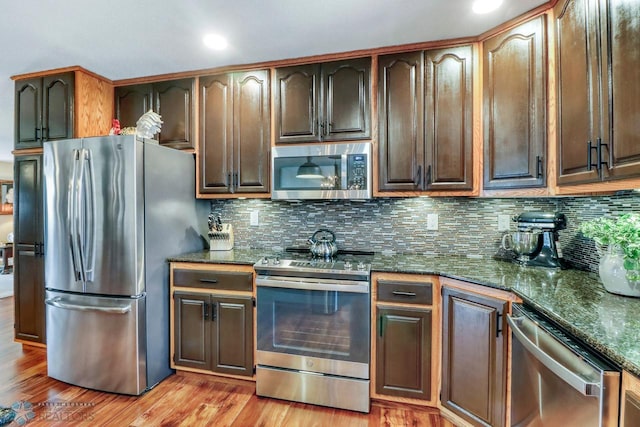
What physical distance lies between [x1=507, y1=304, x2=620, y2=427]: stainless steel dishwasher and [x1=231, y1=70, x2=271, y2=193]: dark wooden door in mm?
1867

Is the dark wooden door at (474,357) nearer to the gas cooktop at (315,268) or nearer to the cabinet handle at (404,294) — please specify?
the cabinet handle at (404,294)

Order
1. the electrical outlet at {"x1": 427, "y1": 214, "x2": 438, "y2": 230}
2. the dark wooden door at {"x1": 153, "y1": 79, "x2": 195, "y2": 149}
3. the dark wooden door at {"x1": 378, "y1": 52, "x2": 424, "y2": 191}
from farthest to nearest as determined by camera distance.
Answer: the dark wooden door at {"x1": 153, "y1": 79, "x2": 195, "y2": 149}, the electrical outlet at {"x1": 427, "y1": 214, "x2": 438, "y2": 230}, the dark wooden door at {"x1": 378, "y1": 52, "x2": 424, "y2": 191}

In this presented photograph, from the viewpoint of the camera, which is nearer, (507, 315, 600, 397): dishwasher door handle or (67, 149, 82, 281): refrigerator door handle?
(507, 315, 600, 397): dishwasher door handle

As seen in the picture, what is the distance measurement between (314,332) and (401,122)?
1557 millimetres

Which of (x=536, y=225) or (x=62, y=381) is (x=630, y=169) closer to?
(x=536, y=225)

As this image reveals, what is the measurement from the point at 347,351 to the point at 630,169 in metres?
1.63

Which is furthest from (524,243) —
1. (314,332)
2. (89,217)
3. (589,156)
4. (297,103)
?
(89,217)

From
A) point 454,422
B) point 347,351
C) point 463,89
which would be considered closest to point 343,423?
point 347,351

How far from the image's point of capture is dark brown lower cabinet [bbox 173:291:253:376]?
2.17m

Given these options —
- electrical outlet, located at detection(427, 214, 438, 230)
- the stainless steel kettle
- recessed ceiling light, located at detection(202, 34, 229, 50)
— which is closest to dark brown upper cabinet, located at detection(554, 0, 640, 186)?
electrical outlet, located at detection(427, 214, 438, 230)

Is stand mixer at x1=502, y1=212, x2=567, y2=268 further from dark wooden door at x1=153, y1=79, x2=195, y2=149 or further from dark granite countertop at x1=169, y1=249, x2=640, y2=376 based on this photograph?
dark wooden door at x1=153, y1=79, x2=195, y2=149

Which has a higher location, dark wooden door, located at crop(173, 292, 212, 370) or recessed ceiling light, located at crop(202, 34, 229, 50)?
recessed ceiling light, located at crop(202, 34, 229, 50)

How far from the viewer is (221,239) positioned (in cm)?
263

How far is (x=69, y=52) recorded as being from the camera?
2.26 m
